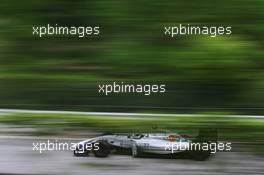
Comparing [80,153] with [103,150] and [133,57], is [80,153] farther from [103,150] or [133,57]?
[133,57]

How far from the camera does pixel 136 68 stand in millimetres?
3402

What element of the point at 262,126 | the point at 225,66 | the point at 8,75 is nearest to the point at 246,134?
the point at 262,126

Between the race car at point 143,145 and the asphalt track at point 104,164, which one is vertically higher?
the race car at point 143,145

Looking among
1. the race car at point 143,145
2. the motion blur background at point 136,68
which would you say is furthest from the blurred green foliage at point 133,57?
the race car at point 143,145

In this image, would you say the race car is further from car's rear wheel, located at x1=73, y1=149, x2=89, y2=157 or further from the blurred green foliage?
the blurred green foliage

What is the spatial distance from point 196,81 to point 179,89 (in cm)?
8

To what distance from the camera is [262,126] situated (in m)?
3.38

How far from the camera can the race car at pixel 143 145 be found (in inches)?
Result: 137

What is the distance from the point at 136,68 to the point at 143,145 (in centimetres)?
35

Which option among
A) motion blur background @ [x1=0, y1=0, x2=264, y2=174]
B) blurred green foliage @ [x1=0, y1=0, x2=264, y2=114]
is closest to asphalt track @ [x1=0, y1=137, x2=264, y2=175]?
motion blur background @ [x1=0, y1=0, x2=264, y2=174]

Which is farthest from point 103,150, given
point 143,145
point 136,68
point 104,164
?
point 136,68

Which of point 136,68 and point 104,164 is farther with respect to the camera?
point 104,164

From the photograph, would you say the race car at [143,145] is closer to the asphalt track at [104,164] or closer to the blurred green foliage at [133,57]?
the asphalt track at [104,164]

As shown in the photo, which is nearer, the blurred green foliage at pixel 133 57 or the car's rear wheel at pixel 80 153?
the blurred green foliage at pixel 133 57
